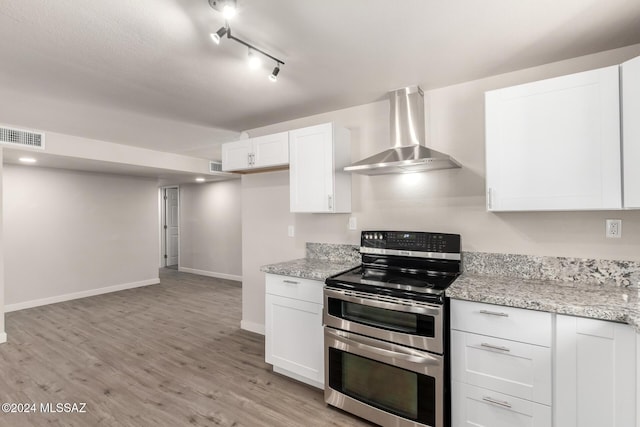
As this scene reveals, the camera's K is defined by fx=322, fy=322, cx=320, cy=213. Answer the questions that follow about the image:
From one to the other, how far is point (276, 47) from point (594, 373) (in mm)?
2503

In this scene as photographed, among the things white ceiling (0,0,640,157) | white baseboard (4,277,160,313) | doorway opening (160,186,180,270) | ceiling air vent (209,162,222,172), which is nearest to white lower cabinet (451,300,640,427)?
white ceiling (0,0,640,157)

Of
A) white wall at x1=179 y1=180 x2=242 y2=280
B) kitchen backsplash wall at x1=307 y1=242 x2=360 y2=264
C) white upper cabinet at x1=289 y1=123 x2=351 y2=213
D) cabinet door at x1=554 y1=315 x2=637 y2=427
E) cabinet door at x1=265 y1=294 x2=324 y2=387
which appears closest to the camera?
cabinet door at x1=554 y1=315 x2=637 y2=427

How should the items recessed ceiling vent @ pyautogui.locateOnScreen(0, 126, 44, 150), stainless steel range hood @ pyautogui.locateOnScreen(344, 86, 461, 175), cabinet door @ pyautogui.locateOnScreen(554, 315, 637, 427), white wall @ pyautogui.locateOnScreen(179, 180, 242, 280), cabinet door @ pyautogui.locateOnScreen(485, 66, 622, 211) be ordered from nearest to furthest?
1. cabinet door @ pyautogui.locateOnScreen(554, 315, 637, 427)
2. cabinet door @ pyautogui.locateOnScreen(485, 66, 622, 211)
3. stainless steel range hood @ pyautogui.locateOnScreen(344, 86, 461, 175)
4. recessed ceiling vent @ pyautogui.locateOnScreen(0, 126, 44, 150)
5. white wall @ pyautogui.locateOnScreen(179, 180, 242, 280)

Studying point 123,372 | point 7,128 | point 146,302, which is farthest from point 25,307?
point 123,372

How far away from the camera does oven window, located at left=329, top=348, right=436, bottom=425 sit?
1.96 metres

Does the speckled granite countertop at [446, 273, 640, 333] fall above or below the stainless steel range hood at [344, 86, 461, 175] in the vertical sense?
below

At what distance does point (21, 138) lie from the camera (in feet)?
11.9

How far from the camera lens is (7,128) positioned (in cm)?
355

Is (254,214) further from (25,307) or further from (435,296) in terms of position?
(25,307)

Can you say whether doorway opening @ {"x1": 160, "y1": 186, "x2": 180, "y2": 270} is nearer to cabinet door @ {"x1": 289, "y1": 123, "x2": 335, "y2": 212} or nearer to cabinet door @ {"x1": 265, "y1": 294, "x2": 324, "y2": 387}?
cabinet door @ {"x1": 289, "y1": 123, "x2": 335, "y2": 212}

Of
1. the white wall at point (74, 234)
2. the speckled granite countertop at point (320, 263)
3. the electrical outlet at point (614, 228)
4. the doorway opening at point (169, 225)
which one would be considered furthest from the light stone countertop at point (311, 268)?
the doorway opening at point (169, 225)

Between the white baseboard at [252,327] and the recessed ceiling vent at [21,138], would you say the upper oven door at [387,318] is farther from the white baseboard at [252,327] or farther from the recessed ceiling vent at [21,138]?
the recessed ceiling vent at [21,138]

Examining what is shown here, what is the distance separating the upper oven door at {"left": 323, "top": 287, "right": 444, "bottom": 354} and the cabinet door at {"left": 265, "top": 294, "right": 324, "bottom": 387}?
25 cm

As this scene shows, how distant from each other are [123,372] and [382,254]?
2564mm
